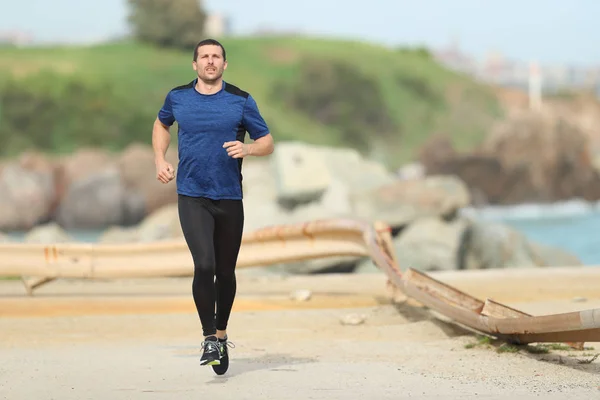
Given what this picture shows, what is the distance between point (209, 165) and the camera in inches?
289

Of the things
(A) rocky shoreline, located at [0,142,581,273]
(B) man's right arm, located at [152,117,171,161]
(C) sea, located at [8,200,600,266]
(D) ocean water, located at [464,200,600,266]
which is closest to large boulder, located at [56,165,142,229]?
(C) sea, located at [8,200,600,266]

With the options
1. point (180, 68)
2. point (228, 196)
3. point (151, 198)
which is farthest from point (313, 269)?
point (180, 68)

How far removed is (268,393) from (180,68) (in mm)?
99436

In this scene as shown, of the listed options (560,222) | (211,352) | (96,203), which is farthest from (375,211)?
(560,222)

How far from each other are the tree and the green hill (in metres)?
1.38

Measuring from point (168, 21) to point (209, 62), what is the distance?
344 feet

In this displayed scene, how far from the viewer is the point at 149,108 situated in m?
94.3

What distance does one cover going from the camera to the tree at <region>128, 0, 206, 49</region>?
10650 cm

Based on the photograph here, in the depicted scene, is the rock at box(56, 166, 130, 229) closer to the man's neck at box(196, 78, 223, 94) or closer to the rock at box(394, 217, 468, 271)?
the rock at box(394, 217, 468, 271)

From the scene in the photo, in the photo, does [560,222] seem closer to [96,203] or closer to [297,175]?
[96,203]

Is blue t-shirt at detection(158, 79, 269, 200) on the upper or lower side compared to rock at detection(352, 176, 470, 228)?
upper

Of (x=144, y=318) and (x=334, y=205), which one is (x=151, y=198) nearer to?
(x=334, y=205)

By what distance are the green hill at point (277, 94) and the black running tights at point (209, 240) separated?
78.4 metres

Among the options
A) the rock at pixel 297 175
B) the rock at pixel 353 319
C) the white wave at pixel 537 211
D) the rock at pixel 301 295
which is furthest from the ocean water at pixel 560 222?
the rock at pixel 353 319
